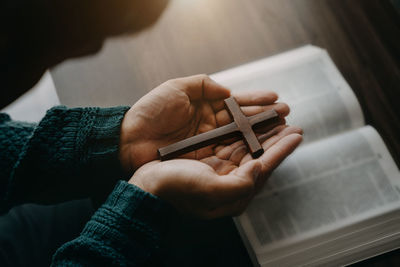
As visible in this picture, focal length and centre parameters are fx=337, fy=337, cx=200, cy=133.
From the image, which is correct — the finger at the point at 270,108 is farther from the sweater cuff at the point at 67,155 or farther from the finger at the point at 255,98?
the sweater cuff at the point at 67,155

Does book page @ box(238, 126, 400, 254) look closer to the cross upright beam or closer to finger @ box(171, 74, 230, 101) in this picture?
the cross upright beam

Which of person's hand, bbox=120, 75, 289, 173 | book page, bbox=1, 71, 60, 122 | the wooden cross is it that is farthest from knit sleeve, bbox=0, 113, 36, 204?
the wooden cross

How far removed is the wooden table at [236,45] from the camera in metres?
1.06

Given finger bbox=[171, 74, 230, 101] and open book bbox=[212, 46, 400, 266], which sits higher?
finger bbox=[171, 74, 230, 101]

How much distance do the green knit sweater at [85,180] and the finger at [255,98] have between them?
0.34m

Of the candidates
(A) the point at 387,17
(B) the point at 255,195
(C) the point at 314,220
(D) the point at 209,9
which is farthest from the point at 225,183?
(A) the point at 387,17

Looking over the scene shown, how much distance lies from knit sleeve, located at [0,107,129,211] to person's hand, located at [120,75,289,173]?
0.04 meters

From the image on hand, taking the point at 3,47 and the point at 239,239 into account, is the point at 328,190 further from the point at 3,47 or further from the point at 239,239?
the point at 3,47

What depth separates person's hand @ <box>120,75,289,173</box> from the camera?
0.95m

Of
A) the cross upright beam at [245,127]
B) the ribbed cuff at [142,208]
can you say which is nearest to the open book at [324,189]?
the cross upright beam at [245,127]

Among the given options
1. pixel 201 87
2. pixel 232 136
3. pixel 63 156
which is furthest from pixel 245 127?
pixel 63 156

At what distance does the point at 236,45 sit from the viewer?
1.12 m

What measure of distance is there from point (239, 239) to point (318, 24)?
2.43 feet

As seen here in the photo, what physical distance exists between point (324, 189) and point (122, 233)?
0.55 m
